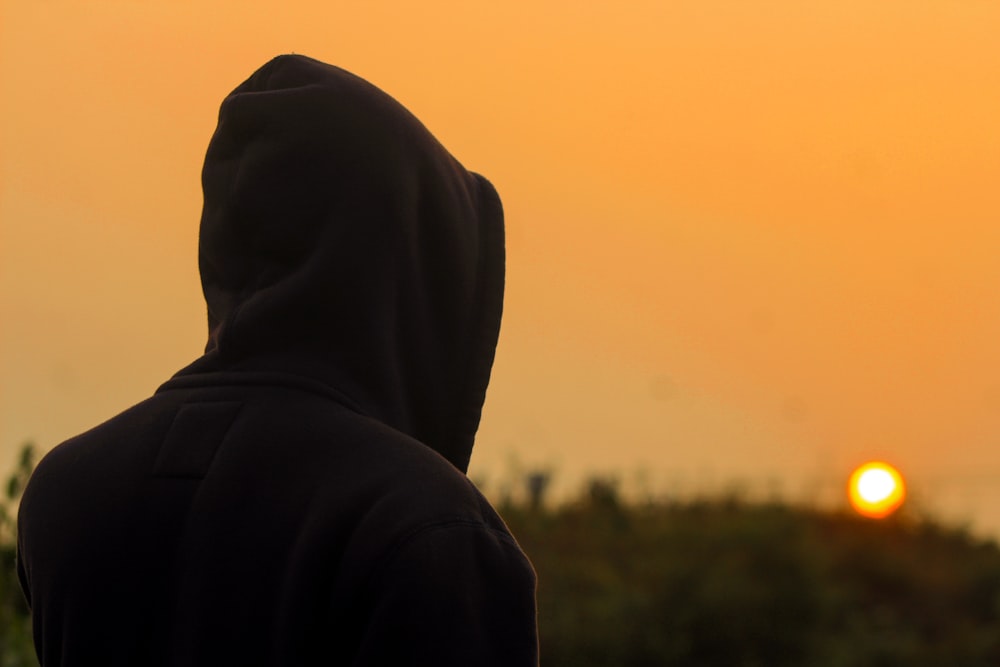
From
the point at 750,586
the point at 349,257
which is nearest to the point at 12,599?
the point at 349,257

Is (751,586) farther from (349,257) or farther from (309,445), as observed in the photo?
(309,445)

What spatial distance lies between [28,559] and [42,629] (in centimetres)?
11

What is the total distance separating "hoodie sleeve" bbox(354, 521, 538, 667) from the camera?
1551 millimetres

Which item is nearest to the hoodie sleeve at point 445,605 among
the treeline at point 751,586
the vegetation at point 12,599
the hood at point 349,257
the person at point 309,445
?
the person at point 309,445

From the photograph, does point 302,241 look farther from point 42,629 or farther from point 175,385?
point 42,629

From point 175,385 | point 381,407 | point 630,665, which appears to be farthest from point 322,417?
point 630,665

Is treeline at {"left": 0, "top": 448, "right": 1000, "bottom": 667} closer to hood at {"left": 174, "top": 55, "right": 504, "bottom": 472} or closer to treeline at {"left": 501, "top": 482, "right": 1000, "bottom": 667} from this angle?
treeline at {"left": 501, "top": 482, "right": 1000, "bottom": 667}

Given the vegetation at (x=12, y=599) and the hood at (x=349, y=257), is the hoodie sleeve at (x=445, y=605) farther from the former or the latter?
the vegetation at (x=12, y=599)

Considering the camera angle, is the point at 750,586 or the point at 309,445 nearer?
the point at 309,445

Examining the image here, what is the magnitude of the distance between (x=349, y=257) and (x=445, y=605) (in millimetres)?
492

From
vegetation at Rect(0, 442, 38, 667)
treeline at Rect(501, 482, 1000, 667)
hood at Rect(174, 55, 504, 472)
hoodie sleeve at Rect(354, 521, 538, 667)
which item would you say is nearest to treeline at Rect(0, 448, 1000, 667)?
treeline at Rect(501, 482, 1000, 667)

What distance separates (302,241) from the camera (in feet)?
6.08

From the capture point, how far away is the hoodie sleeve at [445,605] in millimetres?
1551

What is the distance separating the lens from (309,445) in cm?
167
